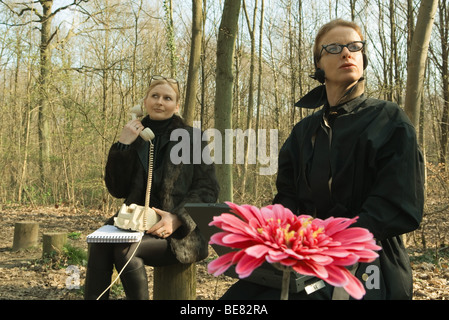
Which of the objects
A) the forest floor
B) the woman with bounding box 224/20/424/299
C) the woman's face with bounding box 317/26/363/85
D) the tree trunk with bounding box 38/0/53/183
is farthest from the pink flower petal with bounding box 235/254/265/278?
the tree trunk with bounding box 38/0/53/183

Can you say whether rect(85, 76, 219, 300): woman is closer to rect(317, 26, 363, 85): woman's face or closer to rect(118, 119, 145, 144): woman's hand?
rect(118, 119, 145, 144): woman's hand

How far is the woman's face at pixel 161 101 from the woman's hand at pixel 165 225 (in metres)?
0.76

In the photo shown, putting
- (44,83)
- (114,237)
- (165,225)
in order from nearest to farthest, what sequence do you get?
(114,237) < (165,225) < (44,83)

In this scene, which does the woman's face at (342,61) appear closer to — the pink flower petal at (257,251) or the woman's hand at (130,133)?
the pink flower petal at (257,251)

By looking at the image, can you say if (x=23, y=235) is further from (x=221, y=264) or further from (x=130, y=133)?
(x=221, y=264)

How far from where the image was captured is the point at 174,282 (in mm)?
2969

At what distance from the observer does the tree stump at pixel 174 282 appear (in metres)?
2.96

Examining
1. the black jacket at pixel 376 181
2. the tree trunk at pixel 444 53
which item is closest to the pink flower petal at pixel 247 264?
the black jacket at pixel 376 181

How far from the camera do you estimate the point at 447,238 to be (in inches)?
279

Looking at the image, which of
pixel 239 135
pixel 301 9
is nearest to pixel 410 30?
pixel 301 9

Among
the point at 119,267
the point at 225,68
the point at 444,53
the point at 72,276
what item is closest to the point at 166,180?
the point at 119,267

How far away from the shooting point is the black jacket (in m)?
1.68

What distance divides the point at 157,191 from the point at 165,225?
0.34 m
